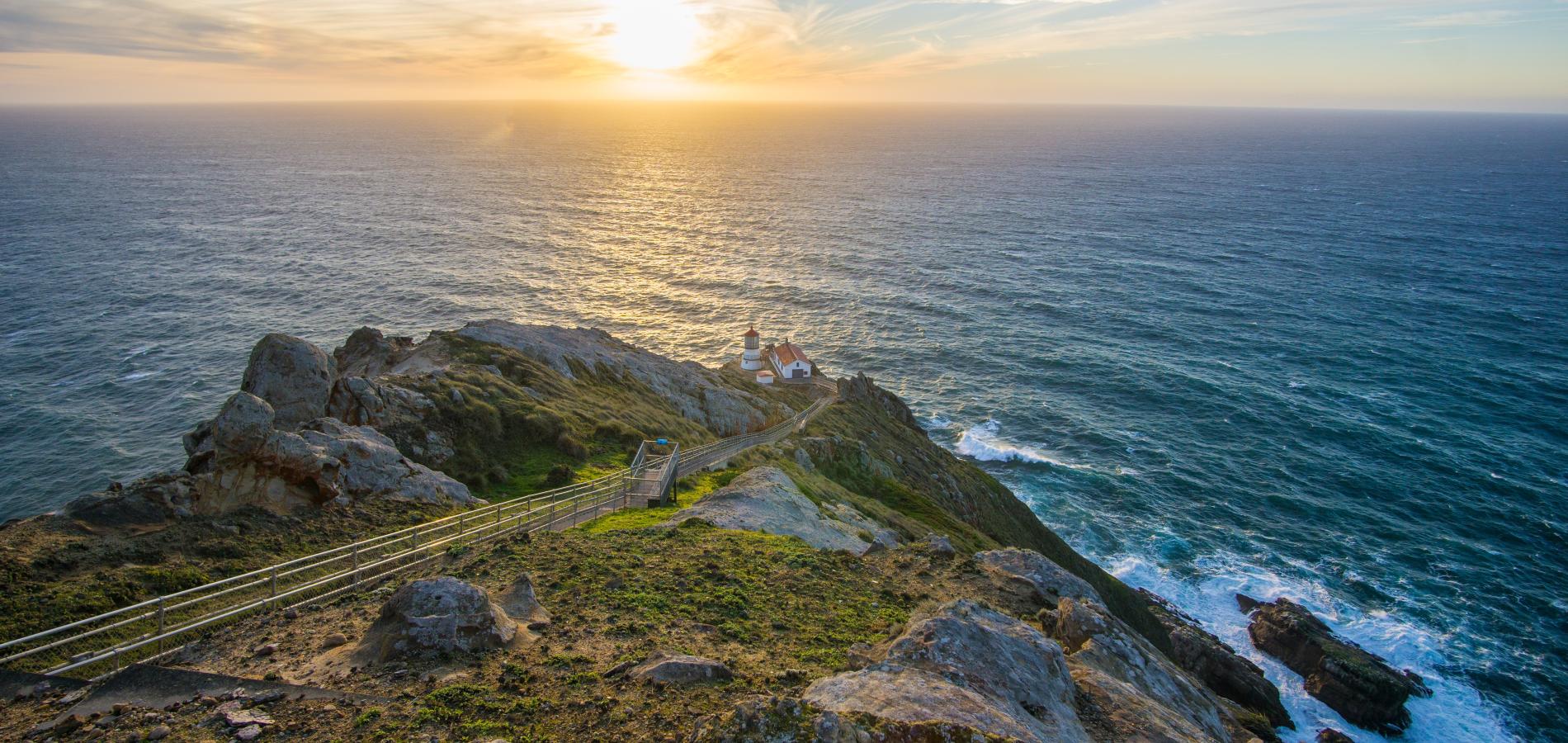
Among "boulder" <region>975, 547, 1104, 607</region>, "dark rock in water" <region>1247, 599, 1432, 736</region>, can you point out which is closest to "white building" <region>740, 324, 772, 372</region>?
"dark rock in water" <region>1247, 599, 1432, 736</region>

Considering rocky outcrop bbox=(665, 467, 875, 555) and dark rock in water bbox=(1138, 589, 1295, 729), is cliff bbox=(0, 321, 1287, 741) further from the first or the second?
dark rock in water bbox=(1138, 589, 1295, 729)

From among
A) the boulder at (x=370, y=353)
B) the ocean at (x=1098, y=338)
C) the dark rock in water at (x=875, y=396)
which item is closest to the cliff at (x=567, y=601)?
the boulder at (x=370, y=353)

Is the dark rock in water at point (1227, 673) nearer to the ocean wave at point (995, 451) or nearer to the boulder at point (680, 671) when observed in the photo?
the ocean wave at point (995, 451)

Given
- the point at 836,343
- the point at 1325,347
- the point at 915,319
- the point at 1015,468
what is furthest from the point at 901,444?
the point at 1325,347

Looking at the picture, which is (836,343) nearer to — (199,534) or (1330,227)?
(199,534)

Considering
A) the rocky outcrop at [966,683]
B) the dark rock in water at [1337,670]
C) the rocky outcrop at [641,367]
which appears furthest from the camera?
the rocky outcrop at [641,367]

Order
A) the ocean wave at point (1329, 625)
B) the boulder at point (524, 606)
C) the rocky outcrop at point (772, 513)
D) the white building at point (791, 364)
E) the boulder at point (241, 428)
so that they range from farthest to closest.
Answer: the white building at point (791, 364)
the ocean wave at point (1329, 625)
the rocky outcrop at point (772, 513)
the boulder at point (241, 428)
the boulder at point (524, 606)
